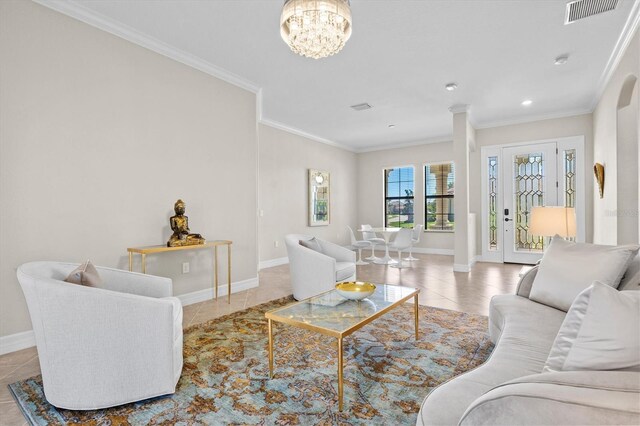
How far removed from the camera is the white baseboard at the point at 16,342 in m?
2.57

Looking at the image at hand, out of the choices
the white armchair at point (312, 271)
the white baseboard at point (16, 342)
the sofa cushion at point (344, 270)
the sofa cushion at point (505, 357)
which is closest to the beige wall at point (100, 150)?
the white baseboard at point (16, 342)

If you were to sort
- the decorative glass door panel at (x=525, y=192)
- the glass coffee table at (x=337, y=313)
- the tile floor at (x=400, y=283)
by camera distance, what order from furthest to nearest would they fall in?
the decorative glass door panel at (x=525, y=192)
the tile floor at (x=400, y=283)
the glass coffee table at (x=337, y=313)

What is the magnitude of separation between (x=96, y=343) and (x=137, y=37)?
3020 millimetres

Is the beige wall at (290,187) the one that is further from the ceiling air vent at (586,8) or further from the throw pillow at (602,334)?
the throw pillow at (602,334)

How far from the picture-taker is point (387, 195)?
893 centimetres

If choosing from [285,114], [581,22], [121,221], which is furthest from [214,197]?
[581,22]

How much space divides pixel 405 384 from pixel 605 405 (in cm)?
146

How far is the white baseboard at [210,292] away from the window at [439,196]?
5230 mm

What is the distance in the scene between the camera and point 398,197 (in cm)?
876

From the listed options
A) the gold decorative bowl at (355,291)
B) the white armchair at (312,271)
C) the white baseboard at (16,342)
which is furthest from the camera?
the white armchair at (312,271)

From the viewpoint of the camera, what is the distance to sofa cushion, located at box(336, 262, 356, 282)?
3.87 m

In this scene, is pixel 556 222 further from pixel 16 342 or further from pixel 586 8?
pixel 16 342

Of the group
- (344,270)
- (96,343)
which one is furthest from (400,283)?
(96,343)

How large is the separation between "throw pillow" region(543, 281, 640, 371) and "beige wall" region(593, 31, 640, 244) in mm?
3500
